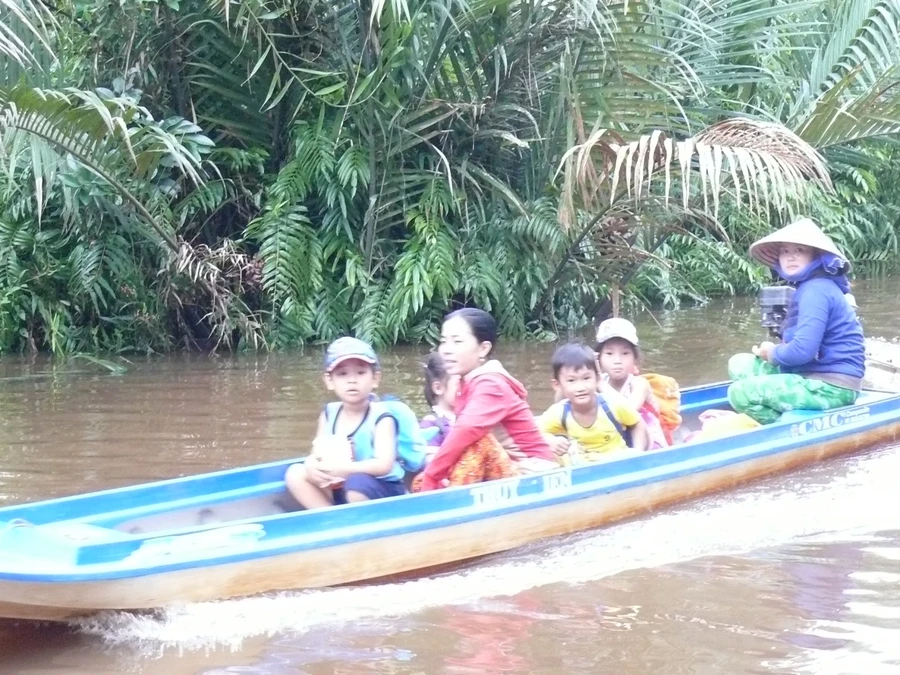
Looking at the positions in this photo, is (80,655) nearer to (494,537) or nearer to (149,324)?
(494,537)

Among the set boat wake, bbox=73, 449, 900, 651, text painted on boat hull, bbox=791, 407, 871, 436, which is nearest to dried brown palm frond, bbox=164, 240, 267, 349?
text painted on boat hull, bbox=791, 407, 871, 436

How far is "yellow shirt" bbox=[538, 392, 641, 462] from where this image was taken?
5.40 meters

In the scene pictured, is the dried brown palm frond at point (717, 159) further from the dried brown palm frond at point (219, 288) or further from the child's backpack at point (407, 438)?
the dried brown palm frond at point (219, 288)

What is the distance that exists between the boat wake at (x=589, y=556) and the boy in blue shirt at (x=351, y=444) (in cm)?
44

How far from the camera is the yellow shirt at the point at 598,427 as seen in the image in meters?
5.40

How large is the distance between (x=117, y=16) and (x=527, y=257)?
156 inches

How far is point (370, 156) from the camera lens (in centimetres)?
958

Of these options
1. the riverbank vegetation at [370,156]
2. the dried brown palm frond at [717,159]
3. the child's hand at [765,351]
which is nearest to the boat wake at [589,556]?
the child's hand at [765,351]

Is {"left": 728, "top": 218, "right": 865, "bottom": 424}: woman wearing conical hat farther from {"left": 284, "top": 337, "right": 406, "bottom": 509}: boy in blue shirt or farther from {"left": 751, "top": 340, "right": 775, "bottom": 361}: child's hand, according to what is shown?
{"left": 284, "top": 337, "right": 406, "bottom": 509}: boy in blue shirt

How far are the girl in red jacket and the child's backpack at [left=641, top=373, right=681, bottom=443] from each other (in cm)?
145

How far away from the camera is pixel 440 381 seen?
19.0 feet

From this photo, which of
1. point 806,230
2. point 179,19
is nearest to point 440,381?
point 806,230

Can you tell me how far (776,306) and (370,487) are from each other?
309 centimetres

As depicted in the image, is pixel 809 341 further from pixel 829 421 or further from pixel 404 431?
pixel 404 431
